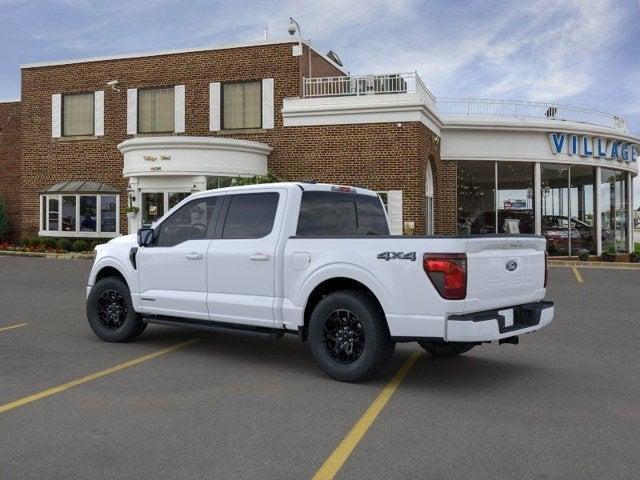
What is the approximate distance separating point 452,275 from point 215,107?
67.5 feet

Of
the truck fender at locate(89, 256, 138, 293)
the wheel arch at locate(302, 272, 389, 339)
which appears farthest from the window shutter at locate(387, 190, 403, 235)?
the wheel arch at locate(302, 272, 389, 339)

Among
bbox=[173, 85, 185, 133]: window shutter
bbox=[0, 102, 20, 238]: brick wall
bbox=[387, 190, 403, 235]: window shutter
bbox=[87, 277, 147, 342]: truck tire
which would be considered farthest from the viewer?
bbox=[0, 102, 20, 238]: brick wall

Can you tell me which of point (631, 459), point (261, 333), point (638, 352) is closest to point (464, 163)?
point (638, 352)

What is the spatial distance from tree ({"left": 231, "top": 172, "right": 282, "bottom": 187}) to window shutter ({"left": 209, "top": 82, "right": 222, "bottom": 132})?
316cm

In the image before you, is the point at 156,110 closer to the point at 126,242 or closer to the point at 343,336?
the point at 126,242

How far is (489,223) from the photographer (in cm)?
2525

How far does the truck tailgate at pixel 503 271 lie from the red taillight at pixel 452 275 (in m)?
0.07

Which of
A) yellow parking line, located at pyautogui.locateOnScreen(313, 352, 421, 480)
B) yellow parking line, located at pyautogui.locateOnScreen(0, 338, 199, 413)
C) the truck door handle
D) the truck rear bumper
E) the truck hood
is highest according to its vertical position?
the truck hood

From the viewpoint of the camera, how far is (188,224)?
7.59 meters

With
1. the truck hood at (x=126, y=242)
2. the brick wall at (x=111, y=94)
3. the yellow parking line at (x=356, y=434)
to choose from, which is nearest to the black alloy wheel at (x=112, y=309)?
the truck hood at (x=126, y=242)

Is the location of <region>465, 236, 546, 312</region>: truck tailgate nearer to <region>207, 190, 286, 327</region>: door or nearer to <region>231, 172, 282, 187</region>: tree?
<region>207, 190, 286, 327</region>: door

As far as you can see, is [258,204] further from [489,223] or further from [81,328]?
[489,223]

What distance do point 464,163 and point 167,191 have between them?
11.4 m

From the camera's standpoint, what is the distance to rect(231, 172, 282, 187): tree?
2153cm
